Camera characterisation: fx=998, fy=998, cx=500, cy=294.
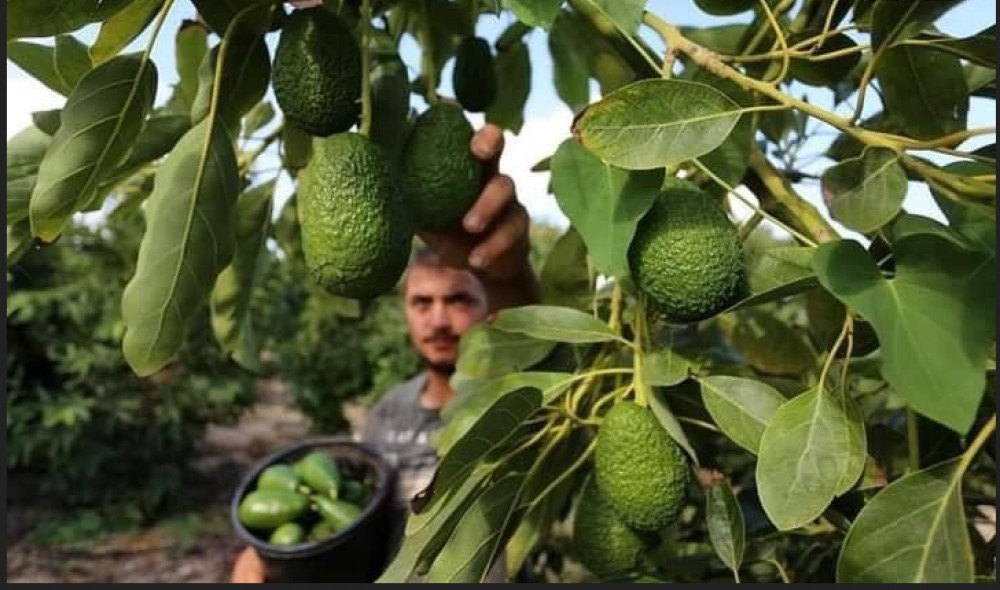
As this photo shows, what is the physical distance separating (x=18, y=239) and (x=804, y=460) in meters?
0.60

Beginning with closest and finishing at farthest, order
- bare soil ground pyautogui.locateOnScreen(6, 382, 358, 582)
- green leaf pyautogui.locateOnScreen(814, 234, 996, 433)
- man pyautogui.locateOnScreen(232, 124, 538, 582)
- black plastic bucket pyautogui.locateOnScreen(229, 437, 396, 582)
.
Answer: green leaf pyautogui.locateOnScreen(814, 234, 996, 433)
man pyautogui.locateOnScreen(232, 124, 538, 582)
black plastic bucket pyautogui.locateOnScreen(229, 437, 396, 582)
bare soil ground pyautogui.locateOnScreen(6, 382, 358, 582)

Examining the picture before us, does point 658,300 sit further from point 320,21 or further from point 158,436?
point 158,436

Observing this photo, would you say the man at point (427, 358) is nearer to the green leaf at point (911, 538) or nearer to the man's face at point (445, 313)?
the man's face at point (445, 313)

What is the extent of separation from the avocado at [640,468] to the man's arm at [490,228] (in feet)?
0.71

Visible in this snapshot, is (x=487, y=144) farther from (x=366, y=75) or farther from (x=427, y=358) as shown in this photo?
(x=427, y=358)

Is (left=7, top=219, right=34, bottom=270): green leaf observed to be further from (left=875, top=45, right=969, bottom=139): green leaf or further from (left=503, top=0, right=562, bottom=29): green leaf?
(left=875, top=45, right=969, bottom=139): green leaf

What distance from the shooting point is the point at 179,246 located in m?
0.62

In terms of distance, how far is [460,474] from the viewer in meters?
0.61

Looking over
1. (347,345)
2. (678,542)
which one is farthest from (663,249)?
(347,345)

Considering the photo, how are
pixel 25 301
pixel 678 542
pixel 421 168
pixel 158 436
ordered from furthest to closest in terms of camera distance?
pixel 158 436, pixel 25 301, pixel 678 542, pixel 421 168

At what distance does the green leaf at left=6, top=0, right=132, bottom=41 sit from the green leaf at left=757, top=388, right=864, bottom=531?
1.50 feet

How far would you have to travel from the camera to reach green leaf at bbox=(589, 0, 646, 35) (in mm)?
502

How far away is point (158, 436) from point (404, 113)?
4397mm

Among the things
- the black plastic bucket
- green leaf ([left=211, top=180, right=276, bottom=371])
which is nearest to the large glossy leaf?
green leaf ([left=211, top=180, right=276, bottom=371])
